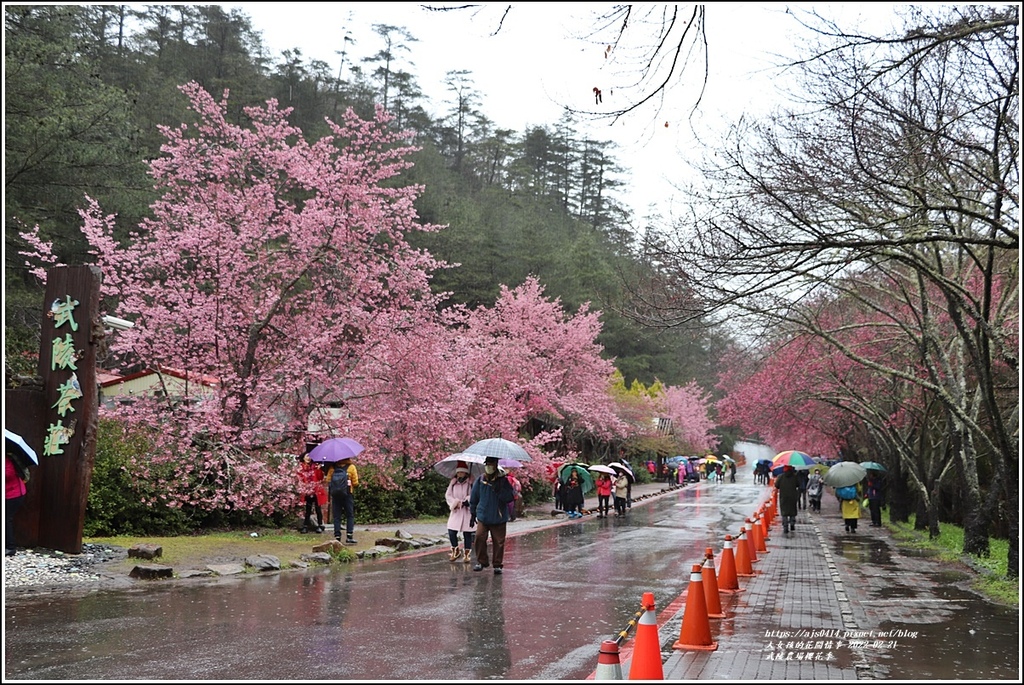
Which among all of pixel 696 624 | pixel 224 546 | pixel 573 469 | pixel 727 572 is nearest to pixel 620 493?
pixel 573 469

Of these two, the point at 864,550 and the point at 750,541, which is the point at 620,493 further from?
the point at 750,541

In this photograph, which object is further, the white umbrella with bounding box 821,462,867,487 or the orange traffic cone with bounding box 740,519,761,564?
the white umbrella with bounding box 821,462,867,487

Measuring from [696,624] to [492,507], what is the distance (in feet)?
19.4

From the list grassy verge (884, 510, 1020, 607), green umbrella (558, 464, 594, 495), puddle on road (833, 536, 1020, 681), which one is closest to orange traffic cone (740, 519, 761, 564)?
puddle on road (833, 536, 1020, 681)

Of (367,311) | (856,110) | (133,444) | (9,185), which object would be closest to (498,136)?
(9,185)

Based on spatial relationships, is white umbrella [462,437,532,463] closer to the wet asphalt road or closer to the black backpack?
the wet asphalt road

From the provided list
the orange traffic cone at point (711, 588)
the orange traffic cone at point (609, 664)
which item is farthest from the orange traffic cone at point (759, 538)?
the orange traffic cone at point (609, 664)

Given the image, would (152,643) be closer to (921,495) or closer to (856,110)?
(856,110)

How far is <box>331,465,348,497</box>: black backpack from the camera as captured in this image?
18.3 meters

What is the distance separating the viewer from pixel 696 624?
9219 millimetres

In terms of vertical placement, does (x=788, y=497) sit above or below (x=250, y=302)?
below

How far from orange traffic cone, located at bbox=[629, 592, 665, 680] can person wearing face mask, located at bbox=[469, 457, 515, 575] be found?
7723 millimetres

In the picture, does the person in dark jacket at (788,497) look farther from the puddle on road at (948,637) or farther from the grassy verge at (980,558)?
the puddle on road at (948,637)

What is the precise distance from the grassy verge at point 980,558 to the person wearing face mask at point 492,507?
6.99 m
